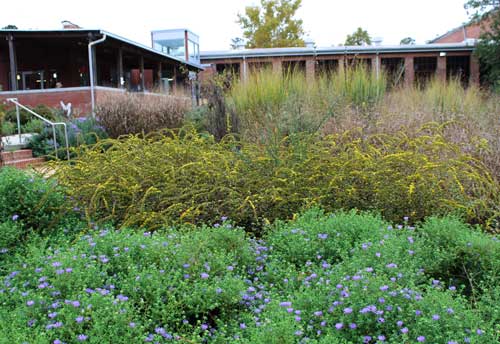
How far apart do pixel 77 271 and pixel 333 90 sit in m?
5.92

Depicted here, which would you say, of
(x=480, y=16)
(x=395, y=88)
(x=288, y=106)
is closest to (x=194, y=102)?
(x=395, y=88)

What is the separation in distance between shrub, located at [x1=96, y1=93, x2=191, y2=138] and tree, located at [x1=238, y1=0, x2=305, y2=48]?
83.3 feet

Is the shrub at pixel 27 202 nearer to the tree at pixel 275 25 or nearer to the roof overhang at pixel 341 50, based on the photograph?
the roof overhang at pixel 341 50

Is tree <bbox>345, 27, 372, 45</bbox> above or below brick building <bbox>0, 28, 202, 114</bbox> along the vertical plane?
above

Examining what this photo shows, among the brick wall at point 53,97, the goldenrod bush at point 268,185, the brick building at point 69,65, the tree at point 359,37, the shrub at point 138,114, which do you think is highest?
the tree at point 359,37

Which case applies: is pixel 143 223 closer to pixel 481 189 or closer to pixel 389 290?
pixel 389 290

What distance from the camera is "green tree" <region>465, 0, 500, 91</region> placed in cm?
2644

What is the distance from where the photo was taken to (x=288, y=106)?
6711 mm

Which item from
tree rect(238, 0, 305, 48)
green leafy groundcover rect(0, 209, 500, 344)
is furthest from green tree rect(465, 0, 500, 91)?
green leafy groundcover rect(0, 209, 500, 344)

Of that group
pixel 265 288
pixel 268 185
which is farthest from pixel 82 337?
pixel 268 185

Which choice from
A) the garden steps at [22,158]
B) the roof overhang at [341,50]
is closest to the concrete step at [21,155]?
the garden steps at [22,158]

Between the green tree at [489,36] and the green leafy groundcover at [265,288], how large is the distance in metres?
25.2

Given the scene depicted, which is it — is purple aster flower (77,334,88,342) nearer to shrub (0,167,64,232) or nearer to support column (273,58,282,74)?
shrub (0,167,64,232)

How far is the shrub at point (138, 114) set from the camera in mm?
10297
